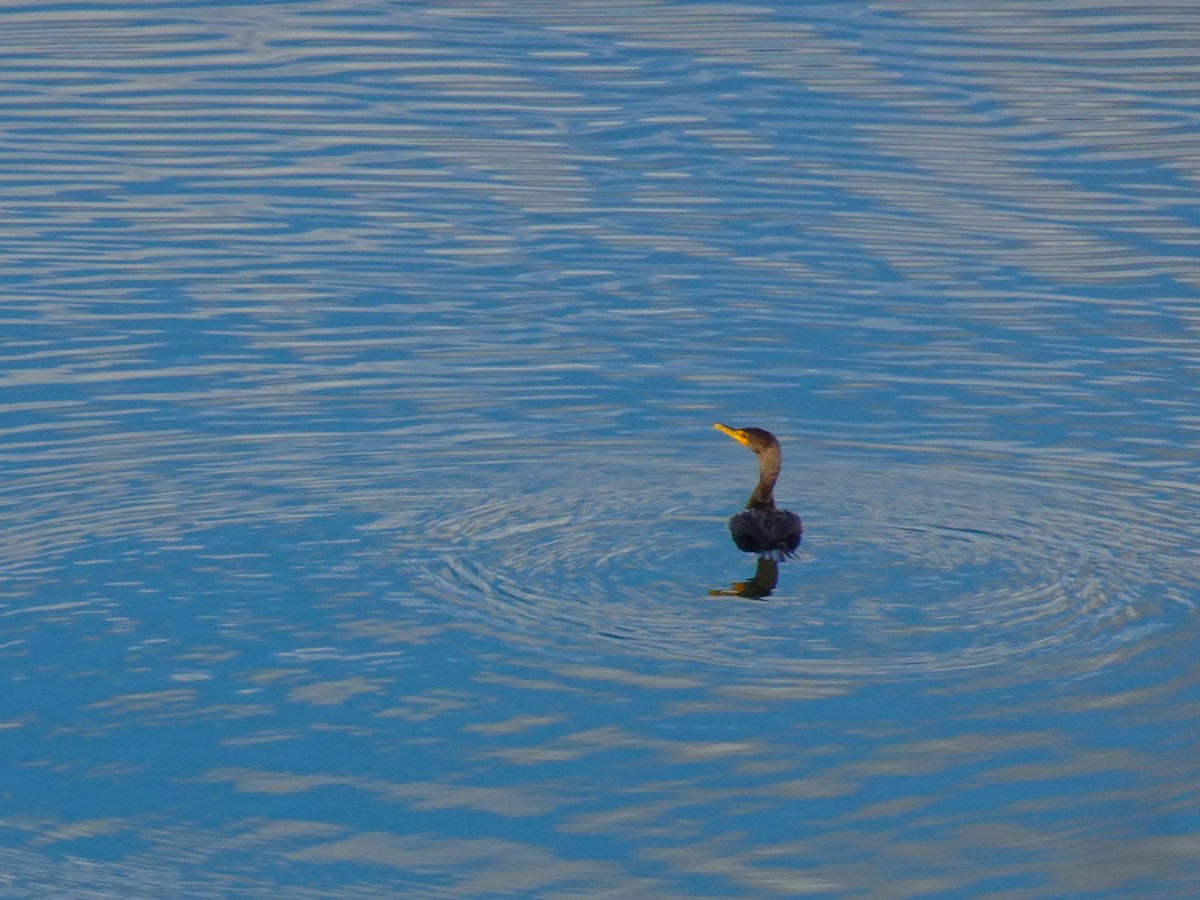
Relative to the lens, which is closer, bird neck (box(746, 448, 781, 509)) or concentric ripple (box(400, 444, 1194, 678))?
concentric ripple (box(400, 444, 1194, 678))

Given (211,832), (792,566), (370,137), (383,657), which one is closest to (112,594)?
(383,657)

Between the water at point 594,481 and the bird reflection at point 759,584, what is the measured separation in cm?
6

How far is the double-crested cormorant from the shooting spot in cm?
1127

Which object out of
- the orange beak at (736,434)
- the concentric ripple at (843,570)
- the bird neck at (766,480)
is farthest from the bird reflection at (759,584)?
the orange beak at (736,434)

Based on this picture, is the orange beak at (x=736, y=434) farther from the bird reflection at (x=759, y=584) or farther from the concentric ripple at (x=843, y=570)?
the bird reflection at (x=759, y=584)

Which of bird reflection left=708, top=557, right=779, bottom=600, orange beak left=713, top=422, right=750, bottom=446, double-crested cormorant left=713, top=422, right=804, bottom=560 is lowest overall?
bird reflection left=708, top=557, right=779, bottom=600

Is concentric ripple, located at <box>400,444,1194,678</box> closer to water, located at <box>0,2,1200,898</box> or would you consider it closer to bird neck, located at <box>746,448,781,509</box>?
water, located at <box>0,2,1200,898</box>

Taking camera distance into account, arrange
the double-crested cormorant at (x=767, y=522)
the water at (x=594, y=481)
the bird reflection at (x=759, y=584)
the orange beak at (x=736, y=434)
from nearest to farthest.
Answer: the water at (x=594, y=481) → the bird reflection at (x=759, y=584) → the double-crested cormorant at (x=767, y=522) → the orange beak at (x=736, y=434)

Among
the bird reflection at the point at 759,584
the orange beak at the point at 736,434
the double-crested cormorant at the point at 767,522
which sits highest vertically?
the orange beak at the point at 736,434

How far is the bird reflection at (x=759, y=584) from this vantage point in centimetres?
1086

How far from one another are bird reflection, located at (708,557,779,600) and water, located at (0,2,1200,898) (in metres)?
0.06

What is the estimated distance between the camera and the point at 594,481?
1247 centimetres

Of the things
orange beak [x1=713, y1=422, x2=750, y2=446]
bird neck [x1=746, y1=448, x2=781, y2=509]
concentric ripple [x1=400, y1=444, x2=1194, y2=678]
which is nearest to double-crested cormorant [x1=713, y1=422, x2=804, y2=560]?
bird neck [x1=746, y1=448, x2=781, y2=509]

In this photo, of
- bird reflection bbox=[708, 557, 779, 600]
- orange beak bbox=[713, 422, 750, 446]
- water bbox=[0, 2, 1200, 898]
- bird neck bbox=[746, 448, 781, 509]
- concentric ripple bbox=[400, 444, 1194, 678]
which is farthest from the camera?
orange beak bbox=[713, 422, 750, 446]
